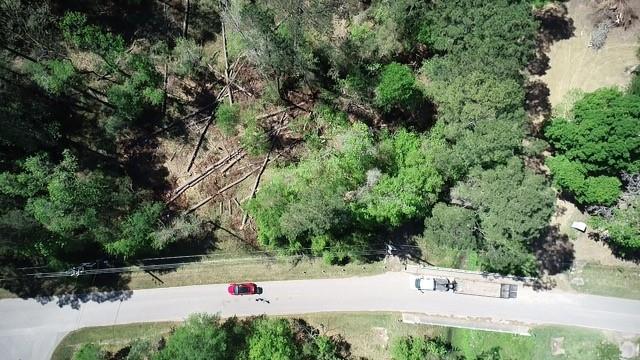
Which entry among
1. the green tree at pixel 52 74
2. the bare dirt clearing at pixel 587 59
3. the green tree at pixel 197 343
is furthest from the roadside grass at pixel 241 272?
the bare dirt clearing at pixel 587 59

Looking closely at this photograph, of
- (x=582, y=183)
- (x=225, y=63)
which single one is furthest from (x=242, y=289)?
(x=582, y=183)

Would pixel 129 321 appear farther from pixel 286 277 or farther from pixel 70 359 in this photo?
pixel 286 277

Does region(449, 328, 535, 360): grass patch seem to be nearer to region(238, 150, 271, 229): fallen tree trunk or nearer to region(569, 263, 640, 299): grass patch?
region(569, 263, 640, 299): grass patch

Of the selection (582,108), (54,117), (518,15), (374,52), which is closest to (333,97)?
(374,52)

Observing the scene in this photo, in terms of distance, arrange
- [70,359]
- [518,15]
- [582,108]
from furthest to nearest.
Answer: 1. [70,359]
2. [582,108]
3. [518,15]

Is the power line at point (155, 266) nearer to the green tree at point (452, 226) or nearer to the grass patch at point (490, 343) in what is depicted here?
the green tree at point (452, 226)

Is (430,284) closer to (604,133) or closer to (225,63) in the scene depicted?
(604,133)

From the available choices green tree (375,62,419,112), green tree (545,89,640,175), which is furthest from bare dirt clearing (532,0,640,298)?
green tree (375,62,419,112)
